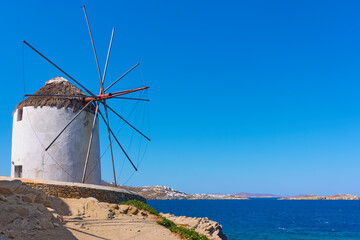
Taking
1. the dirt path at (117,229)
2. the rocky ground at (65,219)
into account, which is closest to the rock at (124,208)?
the rocky ground at (65,219)

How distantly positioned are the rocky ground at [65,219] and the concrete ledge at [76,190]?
685 millimetres

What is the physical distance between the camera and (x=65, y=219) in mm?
11219

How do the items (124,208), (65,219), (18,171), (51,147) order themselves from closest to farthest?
1. (65,219)
2. (124,208)
3. (51,147)
4. (18,171)

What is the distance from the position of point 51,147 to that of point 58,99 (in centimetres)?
296

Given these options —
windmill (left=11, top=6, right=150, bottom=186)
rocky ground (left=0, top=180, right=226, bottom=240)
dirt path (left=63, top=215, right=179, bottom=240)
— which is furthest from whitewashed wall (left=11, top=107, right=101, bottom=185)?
dirt path (left=63, top=215, right=179, bottom=240)

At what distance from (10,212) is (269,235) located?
29.9m

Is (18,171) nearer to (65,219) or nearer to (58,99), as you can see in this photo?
(58,99)

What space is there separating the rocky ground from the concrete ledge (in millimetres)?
685

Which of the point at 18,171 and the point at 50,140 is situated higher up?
the point at 50,140

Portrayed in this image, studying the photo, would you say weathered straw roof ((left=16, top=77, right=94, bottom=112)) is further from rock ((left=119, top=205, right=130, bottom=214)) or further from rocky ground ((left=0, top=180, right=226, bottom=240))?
rock ((left=119, top=205, right=130, bottom=214))

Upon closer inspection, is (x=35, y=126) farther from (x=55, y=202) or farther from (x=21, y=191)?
(x=21, y=191)

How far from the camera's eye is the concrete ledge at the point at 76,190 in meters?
14.5

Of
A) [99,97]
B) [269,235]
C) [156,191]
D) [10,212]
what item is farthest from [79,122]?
[156,191]

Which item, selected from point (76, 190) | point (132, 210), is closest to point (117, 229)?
point (132, 210)
